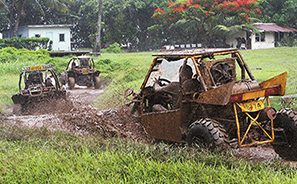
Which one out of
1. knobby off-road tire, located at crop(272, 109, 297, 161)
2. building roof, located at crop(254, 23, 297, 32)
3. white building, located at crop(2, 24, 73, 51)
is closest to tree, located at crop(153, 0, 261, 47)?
building roof, located at crop(254, 23, 297, 32)

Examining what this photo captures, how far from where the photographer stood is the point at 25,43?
38000 millimetres

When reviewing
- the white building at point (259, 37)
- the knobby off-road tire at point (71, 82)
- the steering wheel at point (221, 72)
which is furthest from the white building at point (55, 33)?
the steering wheel at point (221, 72)

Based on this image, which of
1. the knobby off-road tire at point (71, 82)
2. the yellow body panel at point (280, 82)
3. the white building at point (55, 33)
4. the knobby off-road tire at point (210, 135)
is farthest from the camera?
the white building at point (55, 33)

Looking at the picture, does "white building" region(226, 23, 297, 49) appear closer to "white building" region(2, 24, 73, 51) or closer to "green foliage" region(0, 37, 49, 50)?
"white building" region(2, 24, 73, 51)

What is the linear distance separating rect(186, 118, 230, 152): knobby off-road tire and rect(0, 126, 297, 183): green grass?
150mm

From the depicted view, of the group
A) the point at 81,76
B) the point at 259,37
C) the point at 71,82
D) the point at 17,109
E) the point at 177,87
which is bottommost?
the point at 17,109

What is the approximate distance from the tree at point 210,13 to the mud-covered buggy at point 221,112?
2293 centimetres

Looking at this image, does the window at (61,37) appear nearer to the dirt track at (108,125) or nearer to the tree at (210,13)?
the tree at (210,13)

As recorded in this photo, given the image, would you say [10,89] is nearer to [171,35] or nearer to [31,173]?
[31,173]

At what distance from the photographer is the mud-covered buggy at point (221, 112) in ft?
16.7

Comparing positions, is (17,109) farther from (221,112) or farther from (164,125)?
(221,112)

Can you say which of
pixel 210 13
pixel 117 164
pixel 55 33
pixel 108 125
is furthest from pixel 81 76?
pixel 55 33

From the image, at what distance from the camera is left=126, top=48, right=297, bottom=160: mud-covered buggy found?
509cm

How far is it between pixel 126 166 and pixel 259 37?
114 ft
